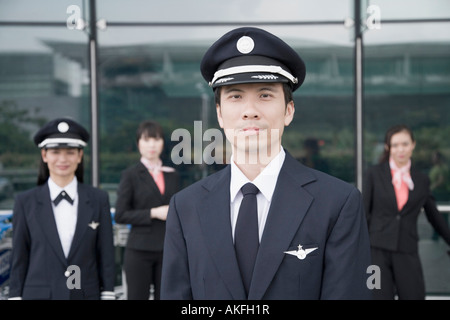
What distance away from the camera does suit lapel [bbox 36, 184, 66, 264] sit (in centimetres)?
333

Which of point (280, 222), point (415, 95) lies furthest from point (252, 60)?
point (415, 95)

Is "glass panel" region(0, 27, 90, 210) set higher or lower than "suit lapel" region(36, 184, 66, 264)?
higher

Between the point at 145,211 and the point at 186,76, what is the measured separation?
2014mm

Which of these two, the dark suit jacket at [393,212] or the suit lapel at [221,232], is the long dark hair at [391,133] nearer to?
the dark suit jacket at [393,212]

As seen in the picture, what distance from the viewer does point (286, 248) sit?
1.57 metres

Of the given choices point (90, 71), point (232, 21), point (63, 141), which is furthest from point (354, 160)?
point (63, 141)

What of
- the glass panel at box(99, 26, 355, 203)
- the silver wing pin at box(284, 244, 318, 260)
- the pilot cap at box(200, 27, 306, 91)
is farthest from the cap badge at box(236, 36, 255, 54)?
the glass panel at box(99, 26, 355, 203)

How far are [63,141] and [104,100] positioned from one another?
2.35 m

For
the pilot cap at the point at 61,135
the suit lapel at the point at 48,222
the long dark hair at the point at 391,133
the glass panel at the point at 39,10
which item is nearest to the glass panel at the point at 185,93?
the glass panel at the point at 39,10

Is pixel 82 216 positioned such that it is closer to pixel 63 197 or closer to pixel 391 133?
pixel 63 197

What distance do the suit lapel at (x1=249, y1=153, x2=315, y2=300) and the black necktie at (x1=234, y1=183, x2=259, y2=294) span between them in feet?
0.12

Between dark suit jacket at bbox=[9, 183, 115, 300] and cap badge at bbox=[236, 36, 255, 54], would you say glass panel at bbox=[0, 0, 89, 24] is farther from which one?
cap badge at bbox=[236, 36, 255, 54]
